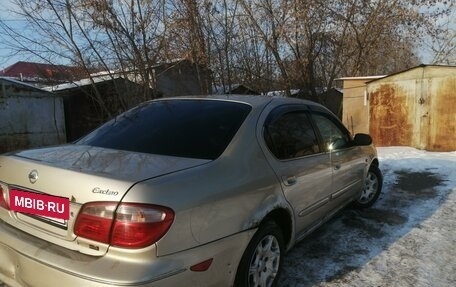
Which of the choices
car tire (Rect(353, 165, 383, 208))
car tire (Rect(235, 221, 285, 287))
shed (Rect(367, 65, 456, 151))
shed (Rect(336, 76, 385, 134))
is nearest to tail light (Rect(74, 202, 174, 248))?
car tire (Rect(235, 221, 285, 287))

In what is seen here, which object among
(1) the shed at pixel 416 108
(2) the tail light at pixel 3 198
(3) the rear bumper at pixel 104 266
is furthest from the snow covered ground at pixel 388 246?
(1) the shed at pixel 416 108

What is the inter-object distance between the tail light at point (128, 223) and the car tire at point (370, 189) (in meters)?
3.81

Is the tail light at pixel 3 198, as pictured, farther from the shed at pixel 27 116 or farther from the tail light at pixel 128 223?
the shed at pixel 27 116

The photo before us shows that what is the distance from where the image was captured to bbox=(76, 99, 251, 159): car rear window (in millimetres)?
3068

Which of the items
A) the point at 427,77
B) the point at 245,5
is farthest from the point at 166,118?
the point at 245,5

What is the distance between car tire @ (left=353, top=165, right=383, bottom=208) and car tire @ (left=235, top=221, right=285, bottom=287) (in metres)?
2.55

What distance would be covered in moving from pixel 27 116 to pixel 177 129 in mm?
11144

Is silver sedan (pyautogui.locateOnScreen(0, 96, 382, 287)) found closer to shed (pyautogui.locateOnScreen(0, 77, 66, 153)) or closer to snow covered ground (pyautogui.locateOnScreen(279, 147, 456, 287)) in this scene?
snow covered ground (pyautogui.locateOnScreen(279, 147, 456, 287))

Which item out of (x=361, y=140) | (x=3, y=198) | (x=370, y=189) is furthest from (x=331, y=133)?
(x=3, y=198)

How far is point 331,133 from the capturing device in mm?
4664

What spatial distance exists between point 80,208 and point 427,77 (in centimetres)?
1029

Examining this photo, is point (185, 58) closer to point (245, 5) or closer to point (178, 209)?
point (245, 5)

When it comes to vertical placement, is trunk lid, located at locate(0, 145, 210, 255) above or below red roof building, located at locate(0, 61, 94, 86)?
below

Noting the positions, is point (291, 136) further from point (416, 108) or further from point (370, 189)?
point (416, 108)
